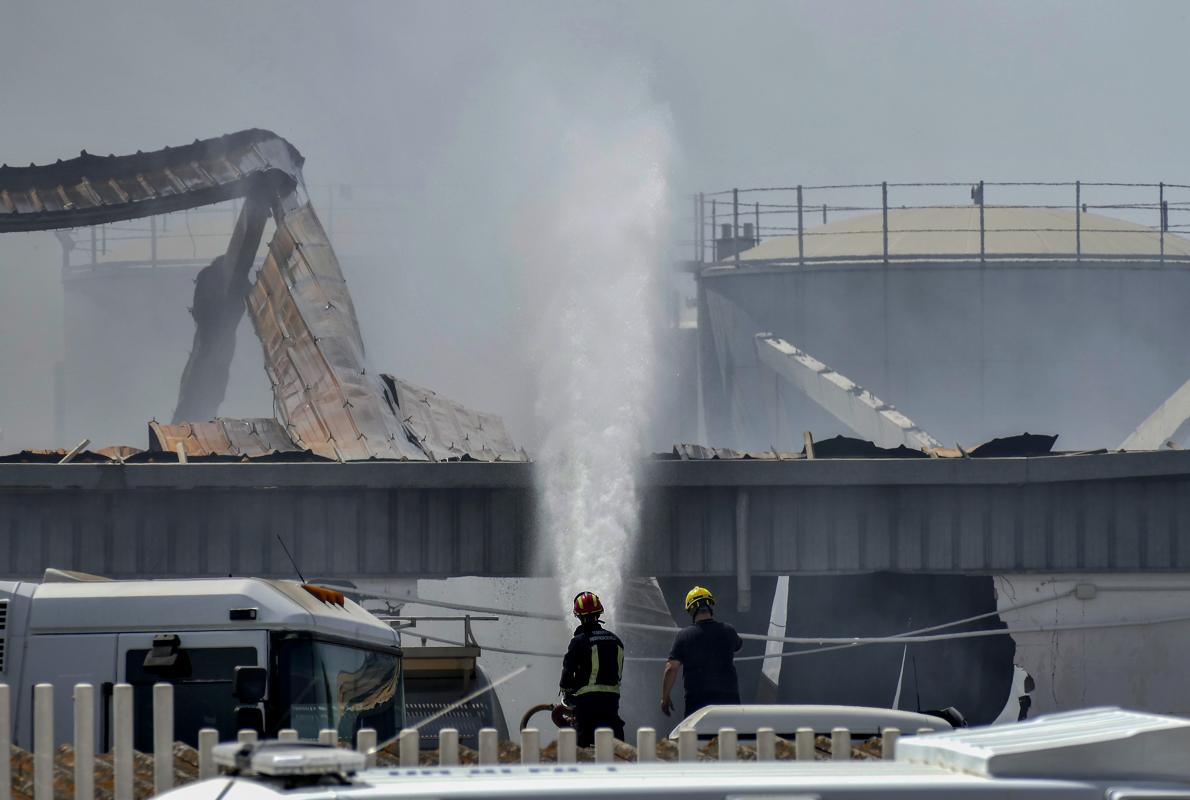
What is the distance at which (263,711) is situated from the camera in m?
8.33

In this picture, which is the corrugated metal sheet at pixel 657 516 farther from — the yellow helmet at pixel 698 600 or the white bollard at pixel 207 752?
the white bollard at pixel 207 752

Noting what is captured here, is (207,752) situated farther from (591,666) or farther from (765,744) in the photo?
(591,666)

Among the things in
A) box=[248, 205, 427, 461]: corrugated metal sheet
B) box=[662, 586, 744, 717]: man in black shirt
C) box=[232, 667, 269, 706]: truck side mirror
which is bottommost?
box=[662, 586, 744, 717]: man in black shirt

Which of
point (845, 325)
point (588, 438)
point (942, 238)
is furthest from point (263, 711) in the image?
point (942, 238)

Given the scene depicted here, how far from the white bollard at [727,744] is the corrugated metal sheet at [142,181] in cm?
2443

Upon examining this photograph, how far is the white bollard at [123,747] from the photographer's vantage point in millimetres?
5906

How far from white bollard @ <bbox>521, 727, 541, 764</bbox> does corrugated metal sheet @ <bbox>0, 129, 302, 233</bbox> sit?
2422 centimetres

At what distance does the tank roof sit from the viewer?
155ft

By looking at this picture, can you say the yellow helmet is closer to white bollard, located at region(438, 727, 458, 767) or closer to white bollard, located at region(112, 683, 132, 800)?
white bollard, located at region(438, 727, 458, 767)

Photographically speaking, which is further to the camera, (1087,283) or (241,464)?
(1087,283)

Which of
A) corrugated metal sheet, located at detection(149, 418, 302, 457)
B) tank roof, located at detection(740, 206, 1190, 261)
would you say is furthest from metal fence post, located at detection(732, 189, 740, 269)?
corrugated metal sheet, located at detection(149, 418, 302, 457)

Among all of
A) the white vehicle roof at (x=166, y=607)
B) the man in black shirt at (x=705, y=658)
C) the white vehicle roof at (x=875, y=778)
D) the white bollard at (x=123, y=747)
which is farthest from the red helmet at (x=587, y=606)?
the white vehicle roof at (x=875, y=778)

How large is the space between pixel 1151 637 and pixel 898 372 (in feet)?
90.1

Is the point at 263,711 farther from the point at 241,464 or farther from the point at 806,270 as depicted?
the point at 806,270
